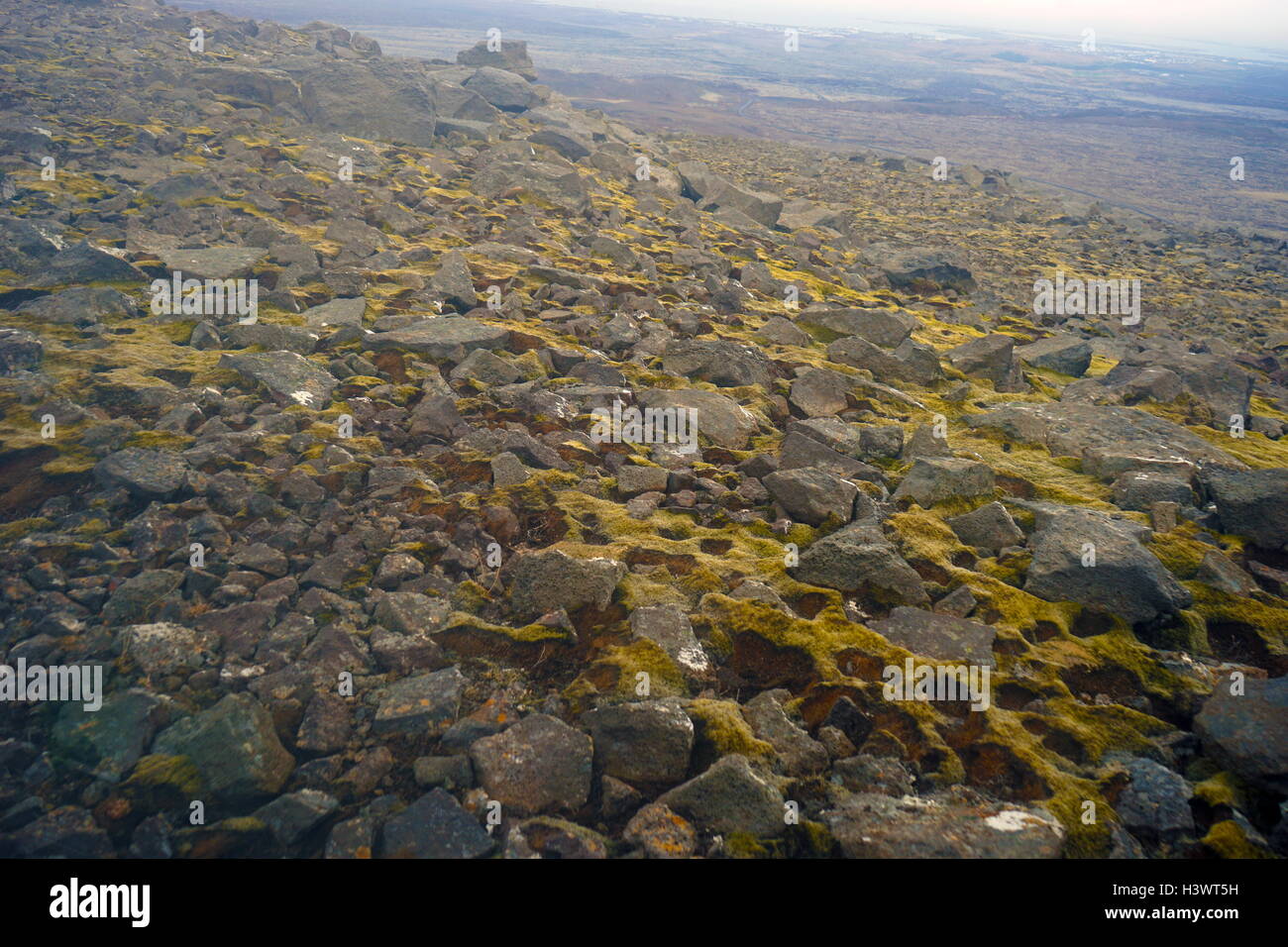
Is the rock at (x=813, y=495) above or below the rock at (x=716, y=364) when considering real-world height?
below

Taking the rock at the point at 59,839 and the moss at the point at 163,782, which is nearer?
the rock at the point at 59,839

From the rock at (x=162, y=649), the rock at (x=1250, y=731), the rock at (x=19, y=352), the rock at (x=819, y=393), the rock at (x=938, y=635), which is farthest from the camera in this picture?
the rock at (x=819, y=393)

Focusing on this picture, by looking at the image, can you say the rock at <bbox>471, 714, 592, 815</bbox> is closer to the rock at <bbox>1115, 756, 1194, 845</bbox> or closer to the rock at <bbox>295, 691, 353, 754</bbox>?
the rock at <bbox>295, 691, 353, 754</bbox>

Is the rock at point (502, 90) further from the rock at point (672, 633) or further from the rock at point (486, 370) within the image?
the rock at point (672, 633)

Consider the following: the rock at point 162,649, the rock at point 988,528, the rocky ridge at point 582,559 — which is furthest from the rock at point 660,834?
the rock at point 988,528
